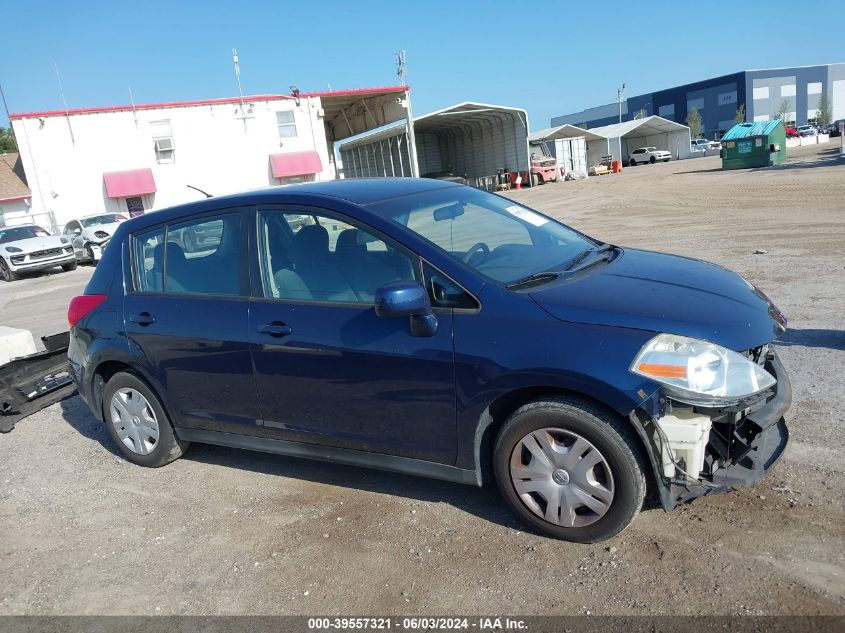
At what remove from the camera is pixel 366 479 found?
432 cm

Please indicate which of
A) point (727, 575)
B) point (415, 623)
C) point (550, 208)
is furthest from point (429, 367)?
point (550, 208)

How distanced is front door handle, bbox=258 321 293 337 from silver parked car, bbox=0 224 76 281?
63.3 ft

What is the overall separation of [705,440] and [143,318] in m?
3.48

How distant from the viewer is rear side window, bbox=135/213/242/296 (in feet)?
13.6

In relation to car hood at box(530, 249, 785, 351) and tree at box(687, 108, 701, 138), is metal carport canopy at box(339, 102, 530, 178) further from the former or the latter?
tree at box(687, 108, 701, 138)

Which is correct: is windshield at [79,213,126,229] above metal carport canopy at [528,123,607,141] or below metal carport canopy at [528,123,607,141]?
below

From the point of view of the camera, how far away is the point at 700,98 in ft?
309

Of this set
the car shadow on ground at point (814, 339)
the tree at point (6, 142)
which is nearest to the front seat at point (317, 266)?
the car shadow on ground at point (814, 339)

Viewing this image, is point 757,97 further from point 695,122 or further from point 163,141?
point 163,141

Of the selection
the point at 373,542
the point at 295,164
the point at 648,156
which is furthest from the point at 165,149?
the point at 648,156

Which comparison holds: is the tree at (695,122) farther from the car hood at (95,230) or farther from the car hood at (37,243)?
the car hood at (37,243)

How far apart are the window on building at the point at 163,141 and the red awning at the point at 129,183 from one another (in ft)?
3.05

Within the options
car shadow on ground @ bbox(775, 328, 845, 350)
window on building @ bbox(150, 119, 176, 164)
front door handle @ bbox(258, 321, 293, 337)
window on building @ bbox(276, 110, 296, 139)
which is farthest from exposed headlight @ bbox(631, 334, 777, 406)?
window on building @ bbox(276, 110, 296, 139)

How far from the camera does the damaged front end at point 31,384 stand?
6074 millimetres
